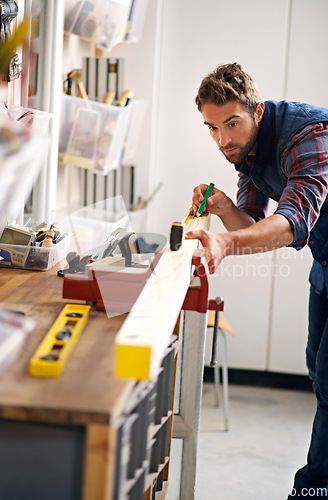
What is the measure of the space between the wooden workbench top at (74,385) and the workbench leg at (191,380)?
0.48 m

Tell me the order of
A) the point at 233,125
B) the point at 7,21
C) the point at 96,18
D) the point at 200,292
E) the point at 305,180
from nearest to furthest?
the point at 200,292 → the point at 305,180 → the point at 7,21 → the point at 233,125 → the point at 96,18

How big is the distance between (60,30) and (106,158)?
61 cm

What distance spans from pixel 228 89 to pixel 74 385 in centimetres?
125

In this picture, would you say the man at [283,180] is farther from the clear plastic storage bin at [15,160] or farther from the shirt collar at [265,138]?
the clear plastic storage bin at [15,160]

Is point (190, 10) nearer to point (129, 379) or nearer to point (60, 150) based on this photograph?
point (60, 150)

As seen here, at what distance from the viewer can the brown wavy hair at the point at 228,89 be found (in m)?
1.95

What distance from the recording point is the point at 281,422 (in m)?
3.28

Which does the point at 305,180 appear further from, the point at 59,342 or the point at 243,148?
the point at 59,342

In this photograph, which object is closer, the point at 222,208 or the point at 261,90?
the point at 222,208

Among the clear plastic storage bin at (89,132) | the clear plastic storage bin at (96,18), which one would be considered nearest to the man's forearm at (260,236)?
the clear plastic storage bin at (89,132)

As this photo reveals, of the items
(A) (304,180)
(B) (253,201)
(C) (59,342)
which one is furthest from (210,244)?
(B) (253,201)

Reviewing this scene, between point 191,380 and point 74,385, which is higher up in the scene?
point 74,385

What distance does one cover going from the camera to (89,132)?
277cm

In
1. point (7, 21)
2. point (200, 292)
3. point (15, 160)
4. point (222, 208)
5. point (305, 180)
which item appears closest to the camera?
point (15, 160)
